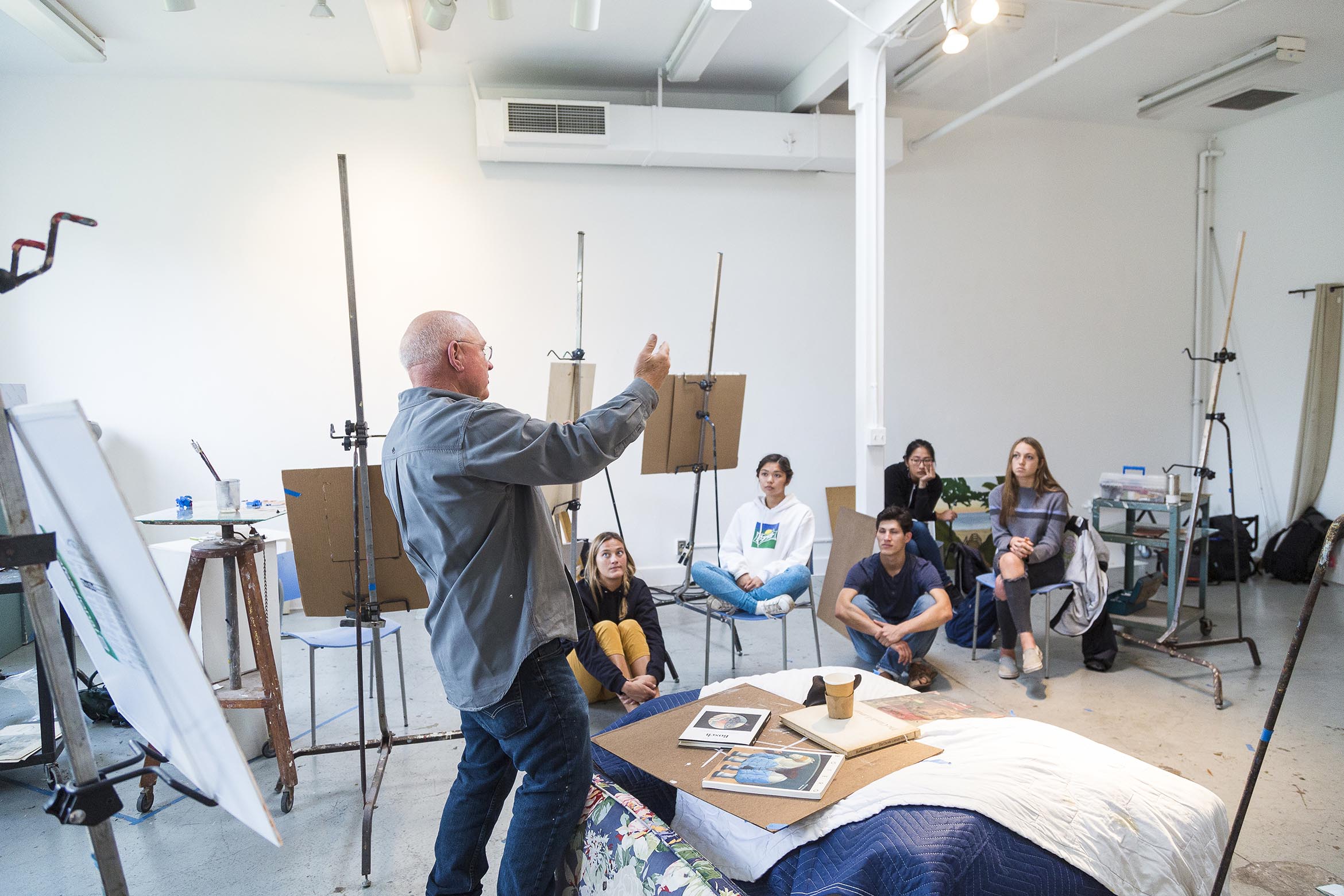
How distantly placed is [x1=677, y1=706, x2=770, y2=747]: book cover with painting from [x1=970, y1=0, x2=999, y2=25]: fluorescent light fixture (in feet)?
9.41

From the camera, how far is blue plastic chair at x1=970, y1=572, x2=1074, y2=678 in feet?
12.6

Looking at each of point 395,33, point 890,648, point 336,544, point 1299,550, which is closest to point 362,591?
point 336,544

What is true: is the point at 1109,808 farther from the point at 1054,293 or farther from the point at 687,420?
the point at 1054,293

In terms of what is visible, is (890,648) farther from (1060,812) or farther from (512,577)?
(512,577)

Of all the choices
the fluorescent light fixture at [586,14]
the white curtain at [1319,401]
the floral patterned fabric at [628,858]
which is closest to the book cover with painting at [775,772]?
the floral patterned fabric at [628,858]

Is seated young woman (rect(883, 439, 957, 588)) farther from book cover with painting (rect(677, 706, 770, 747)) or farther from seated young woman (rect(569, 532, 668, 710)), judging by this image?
book cover with painting (rect(677, 706, 770, 747))

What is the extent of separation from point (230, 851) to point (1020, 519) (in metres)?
3.49

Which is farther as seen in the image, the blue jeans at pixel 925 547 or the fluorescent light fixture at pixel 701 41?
the fluorescent light fixture at pixel 701 41

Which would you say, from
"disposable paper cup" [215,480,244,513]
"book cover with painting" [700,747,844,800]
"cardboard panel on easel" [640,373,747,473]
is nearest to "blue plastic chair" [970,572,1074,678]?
"cardboard panel on easel" [640,373,747,473]

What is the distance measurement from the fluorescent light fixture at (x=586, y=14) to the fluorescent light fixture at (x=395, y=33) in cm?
100

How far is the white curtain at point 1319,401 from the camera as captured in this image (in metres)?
5.66

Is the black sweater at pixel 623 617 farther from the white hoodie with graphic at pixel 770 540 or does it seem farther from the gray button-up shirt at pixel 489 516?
the gray button-up shirt at pixel 489 516

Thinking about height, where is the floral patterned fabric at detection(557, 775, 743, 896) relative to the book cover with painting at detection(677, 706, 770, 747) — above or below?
below

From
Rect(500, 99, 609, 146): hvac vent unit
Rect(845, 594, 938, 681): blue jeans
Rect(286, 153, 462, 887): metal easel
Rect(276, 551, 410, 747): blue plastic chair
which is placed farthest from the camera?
Rect(500, 99, 609, 146): hvac vent unit
